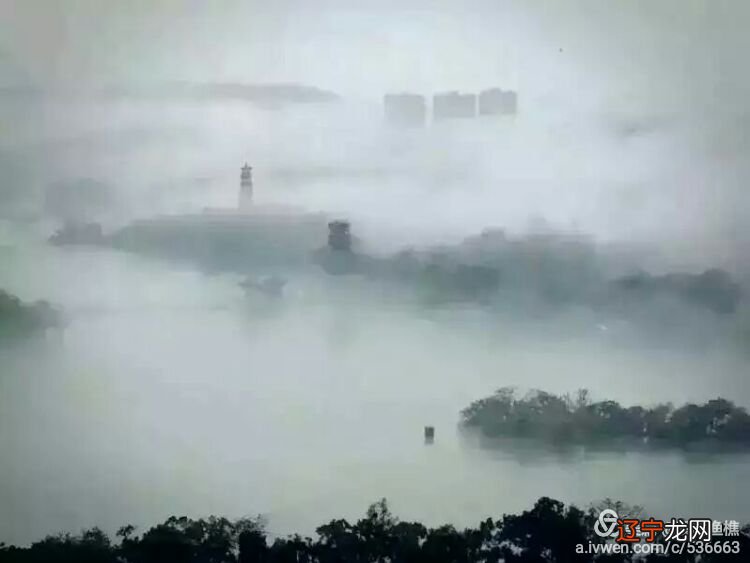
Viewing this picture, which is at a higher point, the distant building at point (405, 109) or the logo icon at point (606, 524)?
the distant building at point (405, 109)

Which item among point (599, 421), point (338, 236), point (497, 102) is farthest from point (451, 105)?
point (599, 421)

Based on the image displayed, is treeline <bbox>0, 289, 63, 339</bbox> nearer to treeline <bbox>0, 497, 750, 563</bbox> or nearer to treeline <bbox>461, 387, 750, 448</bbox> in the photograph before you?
treeline <bbox>0, 497, 750, 563</bbox>

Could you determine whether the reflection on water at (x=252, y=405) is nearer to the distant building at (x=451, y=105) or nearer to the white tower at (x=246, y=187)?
the white tower at (x=246, y=187)

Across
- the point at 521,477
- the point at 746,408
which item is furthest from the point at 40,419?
the point at 746,408

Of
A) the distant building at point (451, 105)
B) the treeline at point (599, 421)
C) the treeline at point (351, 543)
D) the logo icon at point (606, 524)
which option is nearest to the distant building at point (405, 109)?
the distant building at point (451, 105)

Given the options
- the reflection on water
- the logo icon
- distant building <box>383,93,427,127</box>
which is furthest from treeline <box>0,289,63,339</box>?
the logo icon
